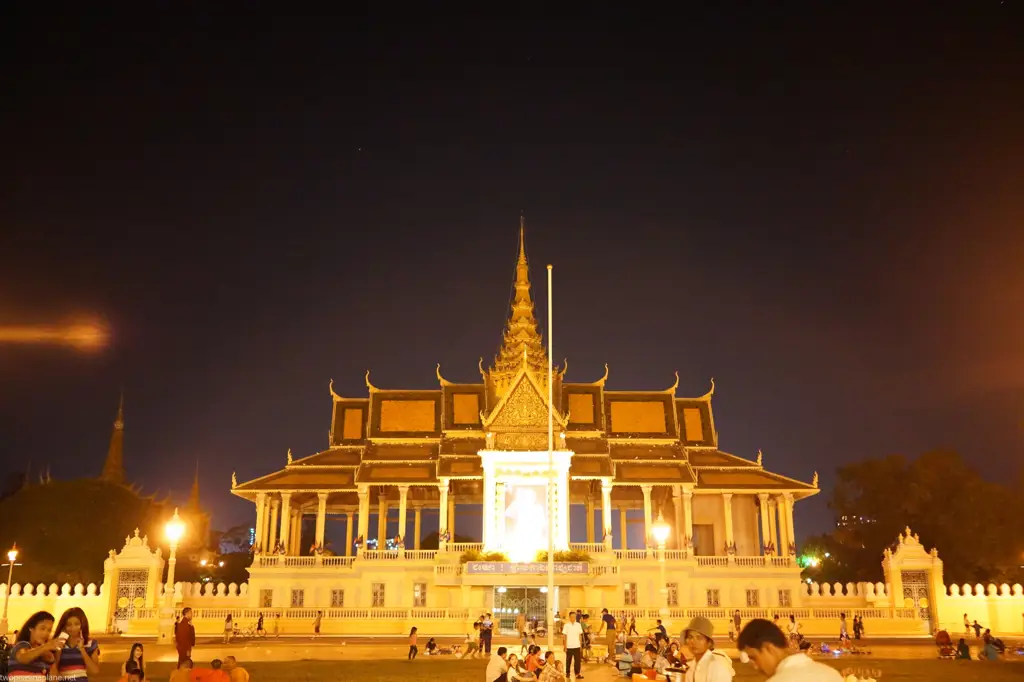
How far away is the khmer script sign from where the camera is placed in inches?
1572

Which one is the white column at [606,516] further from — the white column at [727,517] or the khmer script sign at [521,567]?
the white column at [727,517]

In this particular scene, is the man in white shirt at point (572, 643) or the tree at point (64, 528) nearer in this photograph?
the man in white shirt at point (572, 643)

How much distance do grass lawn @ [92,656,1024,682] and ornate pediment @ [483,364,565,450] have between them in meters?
20.2

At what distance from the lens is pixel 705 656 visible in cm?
738

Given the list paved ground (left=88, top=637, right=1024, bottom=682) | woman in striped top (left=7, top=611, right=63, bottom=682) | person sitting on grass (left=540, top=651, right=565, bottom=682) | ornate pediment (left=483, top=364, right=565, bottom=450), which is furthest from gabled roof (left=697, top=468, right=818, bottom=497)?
woman in striped top (left=7, top=611, right=63, bottom=682)

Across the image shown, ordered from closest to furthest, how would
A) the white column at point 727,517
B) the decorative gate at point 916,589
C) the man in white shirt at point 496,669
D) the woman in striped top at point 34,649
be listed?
the woman in striped top at point 34,649
the man in white shirt at point 496,669
the decorative gate at point 916,589
the white column at point 727,517

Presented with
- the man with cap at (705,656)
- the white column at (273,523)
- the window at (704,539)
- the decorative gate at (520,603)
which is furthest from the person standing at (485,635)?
the window at (704,539)

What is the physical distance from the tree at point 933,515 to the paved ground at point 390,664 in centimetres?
1731

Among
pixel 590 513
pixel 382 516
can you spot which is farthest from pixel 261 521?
pixel 590 513

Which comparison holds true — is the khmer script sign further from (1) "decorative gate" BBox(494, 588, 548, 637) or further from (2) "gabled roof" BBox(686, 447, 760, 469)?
(2) "gabled roof" BBox(686, 447, 760, 469)

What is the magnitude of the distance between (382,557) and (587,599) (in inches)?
400

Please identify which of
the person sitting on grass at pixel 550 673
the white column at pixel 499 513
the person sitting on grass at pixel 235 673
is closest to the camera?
the person sitting on grass at pixel 235 673

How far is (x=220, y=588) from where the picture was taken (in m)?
40.5

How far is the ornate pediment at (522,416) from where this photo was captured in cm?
4488
